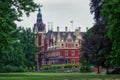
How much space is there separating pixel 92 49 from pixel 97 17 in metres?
5.21

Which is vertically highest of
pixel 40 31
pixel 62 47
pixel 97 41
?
pixel 40 31

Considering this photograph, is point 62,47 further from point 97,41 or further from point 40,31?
point 97,41

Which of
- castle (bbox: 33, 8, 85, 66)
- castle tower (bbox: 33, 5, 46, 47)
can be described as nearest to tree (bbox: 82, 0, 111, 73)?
castle (bbox: 33, 8, 85, 66)

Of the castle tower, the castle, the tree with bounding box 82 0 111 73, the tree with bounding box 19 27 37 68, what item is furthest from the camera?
the castle tower

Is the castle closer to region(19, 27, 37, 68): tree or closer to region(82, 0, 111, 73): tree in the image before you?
region(19, 27, 37, 68): tree

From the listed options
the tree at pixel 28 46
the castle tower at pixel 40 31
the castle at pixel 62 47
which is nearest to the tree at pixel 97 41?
the tree at pixel 28 46

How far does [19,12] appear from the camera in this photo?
35.5 meters

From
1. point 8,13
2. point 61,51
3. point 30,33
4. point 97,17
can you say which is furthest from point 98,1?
point 61,51

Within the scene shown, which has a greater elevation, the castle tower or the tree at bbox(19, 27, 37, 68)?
the castle tower

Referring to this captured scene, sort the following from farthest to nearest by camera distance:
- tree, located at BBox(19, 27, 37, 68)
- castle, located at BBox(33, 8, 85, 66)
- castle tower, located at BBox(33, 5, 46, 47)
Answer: castle tower, located at BBox(33, 5, 46, 47) < castle, located at BBox(33, 8, 85, 66) < tree, located at BBox(19, 27, 37, 68)

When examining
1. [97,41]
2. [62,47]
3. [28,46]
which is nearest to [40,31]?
[62,47]

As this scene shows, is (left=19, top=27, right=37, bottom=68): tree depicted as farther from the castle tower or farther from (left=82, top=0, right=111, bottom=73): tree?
(left=82, top=0, right=111, bottom=73): tree

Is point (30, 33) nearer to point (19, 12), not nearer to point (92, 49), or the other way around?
point (92, 49)

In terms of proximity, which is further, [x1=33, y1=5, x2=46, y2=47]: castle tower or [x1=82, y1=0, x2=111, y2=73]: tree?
[x1=33, y1=5, x2=46, y2=47]: castle tower
